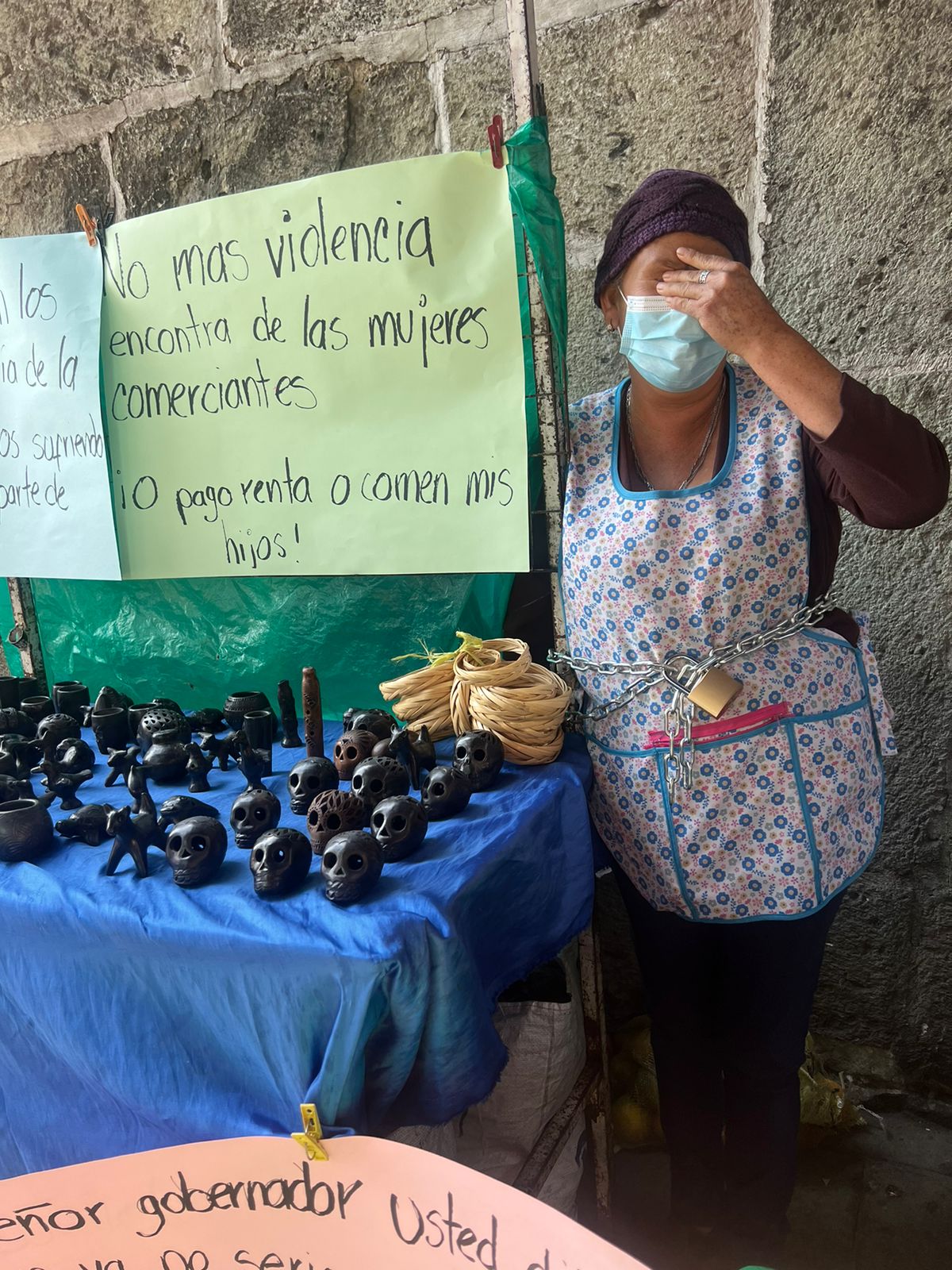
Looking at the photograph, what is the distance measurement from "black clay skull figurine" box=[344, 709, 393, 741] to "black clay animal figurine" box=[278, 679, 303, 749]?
158 mm

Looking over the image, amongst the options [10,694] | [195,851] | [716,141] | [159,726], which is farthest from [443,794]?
[716,141]

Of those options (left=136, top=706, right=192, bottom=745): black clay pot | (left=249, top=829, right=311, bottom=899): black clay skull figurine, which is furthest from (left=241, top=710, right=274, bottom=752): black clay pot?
(left=249, top=829, right=311, bottom=899): black clay skull figurine

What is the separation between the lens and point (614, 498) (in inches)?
51.1

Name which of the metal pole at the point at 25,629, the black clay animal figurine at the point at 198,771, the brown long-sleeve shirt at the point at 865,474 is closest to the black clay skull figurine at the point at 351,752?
the black clay animal figurine at the point at 198,771

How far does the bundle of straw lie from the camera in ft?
4.37

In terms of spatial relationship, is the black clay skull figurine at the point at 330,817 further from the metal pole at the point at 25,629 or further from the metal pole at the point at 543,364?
the metal pole at the point at 25,629

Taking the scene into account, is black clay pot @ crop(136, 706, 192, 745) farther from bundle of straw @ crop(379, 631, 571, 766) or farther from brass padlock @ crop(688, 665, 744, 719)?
brass padlock @ crop(688, 665, 744, 719)

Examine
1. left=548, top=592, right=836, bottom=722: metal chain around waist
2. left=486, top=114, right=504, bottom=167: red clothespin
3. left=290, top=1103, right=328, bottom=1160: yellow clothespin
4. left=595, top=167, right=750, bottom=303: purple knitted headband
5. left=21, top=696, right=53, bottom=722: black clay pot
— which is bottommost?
left=290, top=1103, right=328, bottom=1160: yellow clothespin

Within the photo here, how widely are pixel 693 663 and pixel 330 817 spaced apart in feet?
1.84

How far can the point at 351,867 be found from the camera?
3.23 ft

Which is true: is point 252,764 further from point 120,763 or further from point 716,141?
point 716,141

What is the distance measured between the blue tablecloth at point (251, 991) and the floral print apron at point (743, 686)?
0.21 meters

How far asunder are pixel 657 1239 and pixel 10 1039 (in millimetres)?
1291

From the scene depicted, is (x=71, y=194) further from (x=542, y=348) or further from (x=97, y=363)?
(x=542, y=348)
